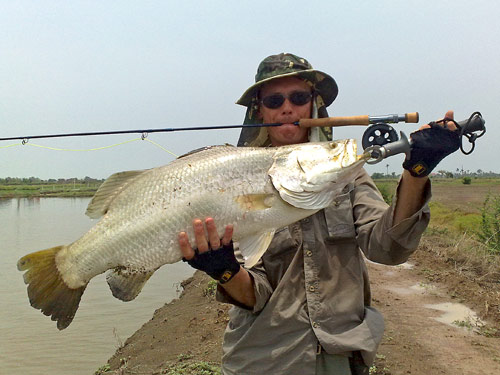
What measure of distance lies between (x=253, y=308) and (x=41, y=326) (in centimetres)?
875

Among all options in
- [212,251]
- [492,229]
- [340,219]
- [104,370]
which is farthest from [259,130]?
[492,229]

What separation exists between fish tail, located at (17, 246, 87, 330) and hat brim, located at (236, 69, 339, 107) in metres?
1.85

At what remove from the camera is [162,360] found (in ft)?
21.2

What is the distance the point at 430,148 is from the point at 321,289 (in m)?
1.00

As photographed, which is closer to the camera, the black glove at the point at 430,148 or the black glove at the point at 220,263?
the black glove at the point at 430,148

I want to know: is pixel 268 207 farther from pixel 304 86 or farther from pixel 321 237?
pixel 304 86

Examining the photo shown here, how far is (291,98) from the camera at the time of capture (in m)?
3.16

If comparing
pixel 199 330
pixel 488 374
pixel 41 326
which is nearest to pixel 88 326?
pixel 41 326

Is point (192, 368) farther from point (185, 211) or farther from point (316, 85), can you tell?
point (316, 85)

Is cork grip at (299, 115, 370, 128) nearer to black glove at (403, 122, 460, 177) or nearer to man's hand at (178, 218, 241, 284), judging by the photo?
black glove at (403, 122, 460, 177)

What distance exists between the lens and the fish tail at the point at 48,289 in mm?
2695

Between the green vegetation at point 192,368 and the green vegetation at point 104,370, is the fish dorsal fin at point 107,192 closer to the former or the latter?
the green vegetation at point 192,368

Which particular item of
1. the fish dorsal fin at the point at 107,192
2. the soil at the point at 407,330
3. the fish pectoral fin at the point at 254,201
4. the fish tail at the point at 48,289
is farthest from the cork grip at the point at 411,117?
the soil at the point at 407,330

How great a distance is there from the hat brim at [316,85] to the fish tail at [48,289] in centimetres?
185
